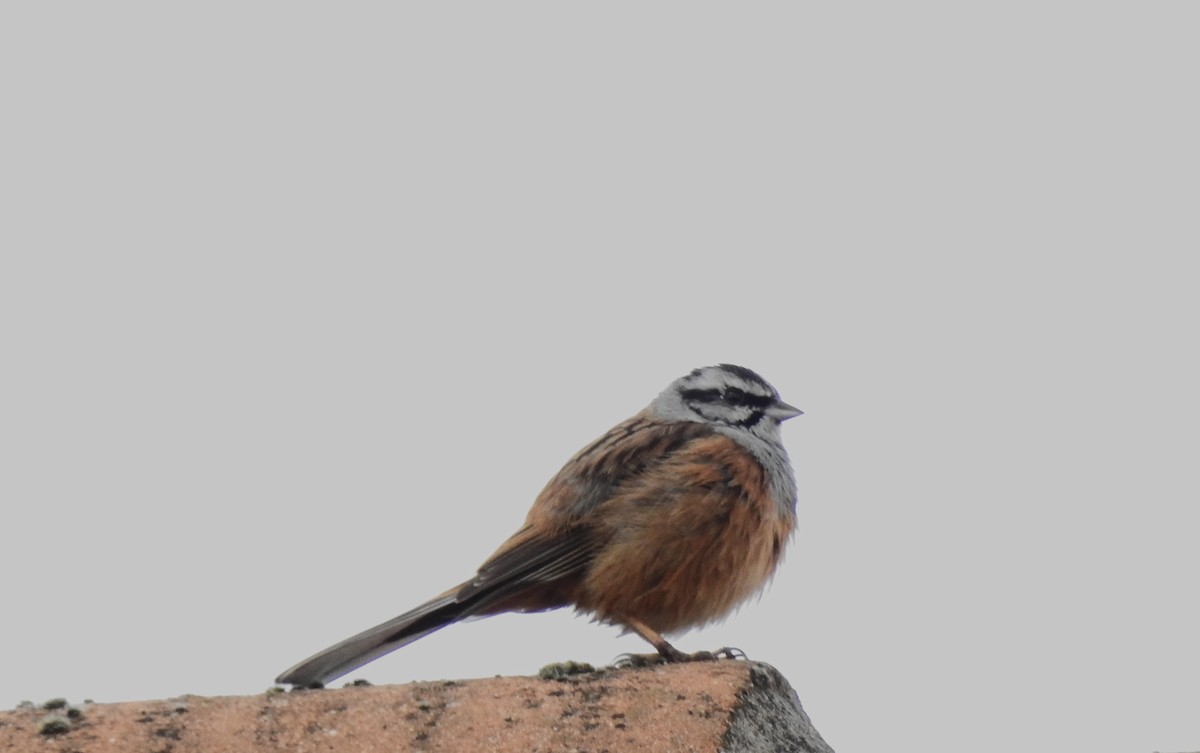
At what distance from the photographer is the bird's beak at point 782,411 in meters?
7.10

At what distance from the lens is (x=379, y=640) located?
5.02 metres

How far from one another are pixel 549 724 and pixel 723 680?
0.40 m

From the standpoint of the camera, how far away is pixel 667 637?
236 inches

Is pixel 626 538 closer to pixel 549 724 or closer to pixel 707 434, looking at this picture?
pixel 707 434

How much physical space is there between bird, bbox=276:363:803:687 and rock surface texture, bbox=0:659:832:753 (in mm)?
1696

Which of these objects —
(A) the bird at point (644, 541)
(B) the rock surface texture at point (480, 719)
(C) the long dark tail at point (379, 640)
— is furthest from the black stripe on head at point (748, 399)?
(B) the rock surface texture at point (480, 719)

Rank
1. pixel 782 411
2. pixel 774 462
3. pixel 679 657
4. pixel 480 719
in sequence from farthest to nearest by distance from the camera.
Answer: pixel 782 411, pixel 774 462, pixel 679 657, pixel 480 719

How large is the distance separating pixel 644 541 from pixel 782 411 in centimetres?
164

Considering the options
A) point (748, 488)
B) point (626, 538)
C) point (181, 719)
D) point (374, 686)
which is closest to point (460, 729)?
point (374, 686)

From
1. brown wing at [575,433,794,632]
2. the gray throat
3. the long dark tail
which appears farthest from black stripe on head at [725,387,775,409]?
the long dark tail

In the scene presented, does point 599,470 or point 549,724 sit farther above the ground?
point 599,470

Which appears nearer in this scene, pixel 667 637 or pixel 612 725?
pixel 612 725

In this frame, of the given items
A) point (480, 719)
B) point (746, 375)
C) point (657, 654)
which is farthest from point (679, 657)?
point (746, 375)

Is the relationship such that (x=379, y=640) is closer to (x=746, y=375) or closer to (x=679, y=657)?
(x=679, y=657)
